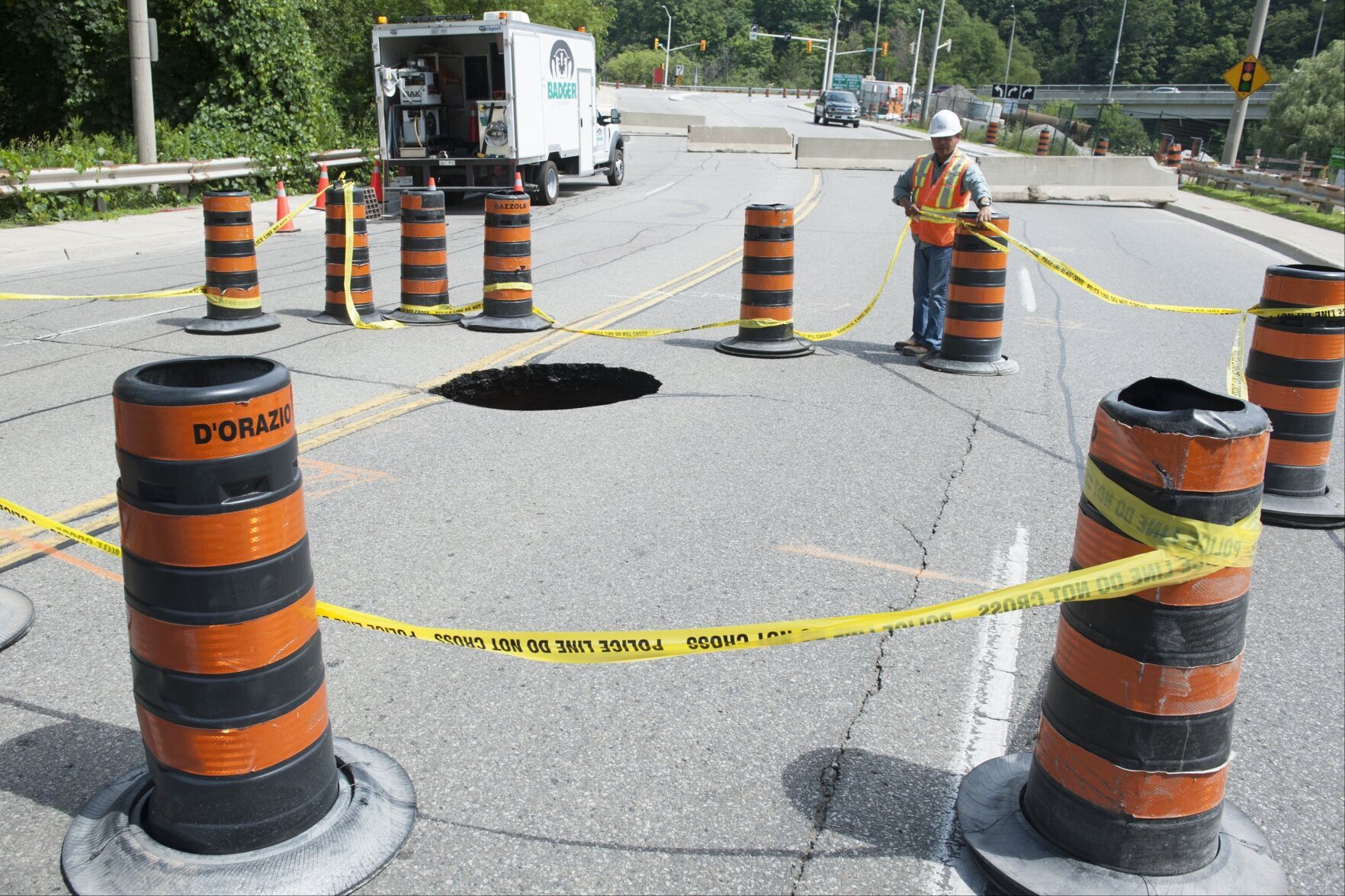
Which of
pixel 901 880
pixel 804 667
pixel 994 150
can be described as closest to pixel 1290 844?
pixel 901 880

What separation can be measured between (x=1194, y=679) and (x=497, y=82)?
21106 mm

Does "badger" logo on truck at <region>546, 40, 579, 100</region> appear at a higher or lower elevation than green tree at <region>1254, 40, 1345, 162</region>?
lower

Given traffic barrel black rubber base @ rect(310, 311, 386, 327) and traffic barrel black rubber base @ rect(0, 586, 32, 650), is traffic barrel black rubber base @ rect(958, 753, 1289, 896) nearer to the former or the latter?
traffic barrel black rubber base @ rect(0, 586, 32, 650)

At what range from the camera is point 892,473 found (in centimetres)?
674

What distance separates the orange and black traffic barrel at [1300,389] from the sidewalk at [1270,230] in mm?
10546

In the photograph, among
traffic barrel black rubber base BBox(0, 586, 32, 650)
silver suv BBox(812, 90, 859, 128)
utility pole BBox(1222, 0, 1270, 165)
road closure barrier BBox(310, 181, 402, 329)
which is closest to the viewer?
traffic barrel black rubber base BBox(0, 586, 32, 650)

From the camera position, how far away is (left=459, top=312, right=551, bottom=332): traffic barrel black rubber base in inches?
404

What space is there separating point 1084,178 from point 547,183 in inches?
564

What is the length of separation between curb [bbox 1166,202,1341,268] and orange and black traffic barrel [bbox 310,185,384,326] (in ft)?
38.9

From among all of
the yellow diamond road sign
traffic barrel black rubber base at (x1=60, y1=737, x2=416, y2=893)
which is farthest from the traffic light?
traffic barrel black rubber base at (x1=60, y1=737, x2=416, y2=893)

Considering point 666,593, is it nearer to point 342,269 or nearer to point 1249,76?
point 342,269

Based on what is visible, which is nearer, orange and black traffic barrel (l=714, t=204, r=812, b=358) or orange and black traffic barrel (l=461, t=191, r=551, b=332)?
orange and black traffic barrel (l=714, t=204, r=812, b=358)

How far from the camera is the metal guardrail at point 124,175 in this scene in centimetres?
1656

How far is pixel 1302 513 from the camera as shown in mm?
6383
